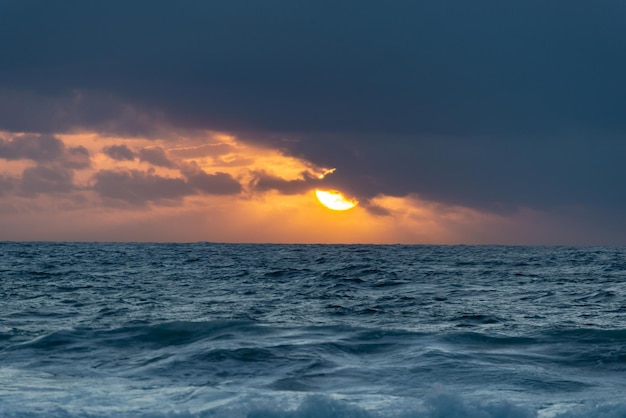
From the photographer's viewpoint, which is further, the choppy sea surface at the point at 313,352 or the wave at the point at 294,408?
the choppy sea surface at the point at 313,352

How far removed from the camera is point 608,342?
63.8 feet

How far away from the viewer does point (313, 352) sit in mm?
18062

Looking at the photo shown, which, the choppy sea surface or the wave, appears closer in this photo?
the wave

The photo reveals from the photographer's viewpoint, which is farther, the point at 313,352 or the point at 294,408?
the point at 313,352

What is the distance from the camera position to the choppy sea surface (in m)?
12.9

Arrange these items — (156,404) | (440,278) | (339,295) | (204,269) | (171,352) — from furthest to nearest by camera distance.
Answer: (204,269)
(440,278)
(339,295)
(171,352)
(156,404)

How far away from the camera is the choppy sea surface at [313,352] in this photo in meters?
12.9

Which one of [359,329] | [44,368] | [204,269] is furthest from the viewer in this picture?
[204,269]

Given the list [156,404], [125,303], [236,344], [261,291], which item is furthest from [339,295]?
→ [156,404]

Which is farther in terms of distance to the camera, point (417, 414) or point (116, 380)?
point (116, 380)

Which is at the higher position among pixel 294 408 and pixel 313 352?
pixel 313 352

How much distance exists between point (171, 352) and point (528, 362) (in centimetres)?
884

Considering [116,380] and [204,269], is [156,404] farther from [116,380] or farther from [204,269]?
[204,269]

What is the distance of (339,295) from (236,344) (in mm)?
12745
